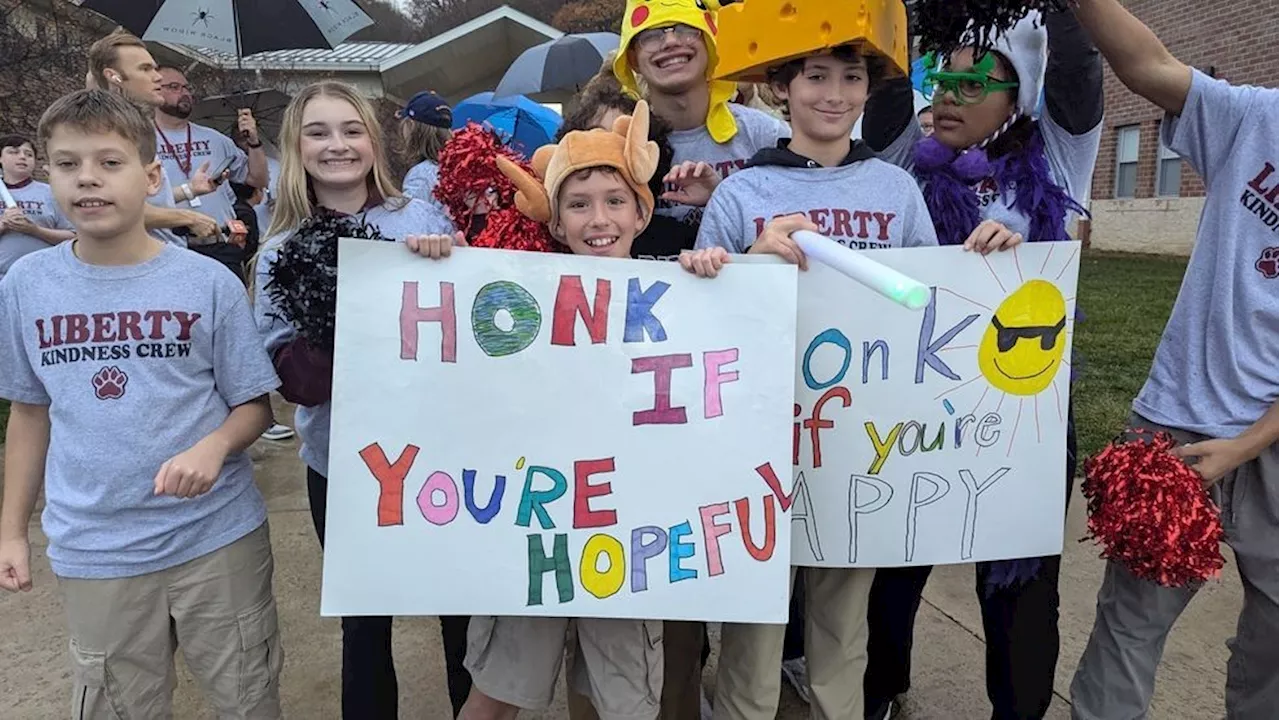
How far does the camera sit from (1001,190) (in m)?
2.22

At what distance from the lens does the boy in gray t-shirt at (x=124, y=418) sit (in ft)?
5.89

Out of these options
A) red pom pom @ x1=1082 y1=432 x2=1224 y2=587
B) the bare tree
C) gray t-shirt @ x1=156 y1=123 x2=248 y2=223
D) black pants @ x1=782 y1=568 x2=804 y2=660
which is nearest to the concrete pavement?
black pants @ x1=782 y1=568 x2=804 y2=660

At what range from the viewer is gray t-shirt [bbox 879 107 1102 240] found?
220cm

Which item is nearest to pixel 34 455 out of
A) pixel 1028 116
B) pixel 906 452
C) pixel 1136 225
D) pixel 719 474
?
pixel 719 474

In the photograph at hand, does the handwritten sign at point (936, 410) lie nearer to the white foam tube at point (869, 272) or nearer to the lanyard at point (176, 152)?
the white foam tube at point (869, 272)

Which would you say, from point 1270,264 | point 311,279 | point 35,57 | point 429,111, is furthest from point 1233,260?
point 35,57

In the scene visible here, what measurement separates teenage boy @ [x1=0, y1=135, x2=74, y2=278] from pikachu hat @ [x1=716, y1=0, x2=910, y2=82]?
13.8ft

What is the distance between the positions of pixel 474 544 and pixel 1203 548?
158 centimetres

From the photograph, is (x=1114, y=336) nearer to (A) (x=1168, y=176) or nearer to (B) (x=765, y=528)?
(B) (x=765, y=528)

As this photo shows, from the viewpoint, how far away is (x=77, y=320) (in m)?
1.79

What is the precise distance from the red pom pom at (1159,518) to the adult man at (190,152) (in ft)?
13.6

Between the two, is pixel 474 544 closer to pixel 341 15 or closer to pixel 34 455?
pixel 34 455

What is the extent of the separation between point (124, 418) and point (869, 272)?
153cm

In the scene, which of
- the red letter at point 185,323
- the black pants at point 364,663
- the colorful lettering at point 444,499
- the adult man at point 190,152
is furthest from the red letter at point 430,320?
the adult man at point 190,152
